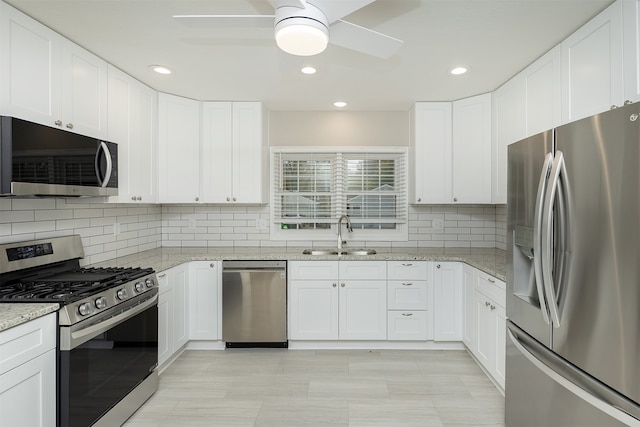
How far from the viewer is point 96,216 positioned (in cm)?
300

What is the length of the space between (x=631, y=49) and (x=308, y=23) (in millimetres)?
1544

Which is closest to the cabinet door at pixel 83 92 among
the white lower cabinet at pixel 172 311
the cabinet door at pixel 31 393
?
the white lower cabinet at pixel 172 311

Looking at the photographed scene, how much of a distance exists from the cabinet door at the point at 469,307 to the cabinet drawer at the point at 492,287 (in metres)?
0.13

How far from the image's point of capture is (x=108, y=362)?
6.74 ft

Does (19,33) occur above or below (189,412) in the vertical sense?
above

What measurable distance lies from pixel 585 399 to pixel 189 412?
225 centimetres

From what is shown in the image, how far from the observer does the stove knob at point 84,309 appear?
1839mm

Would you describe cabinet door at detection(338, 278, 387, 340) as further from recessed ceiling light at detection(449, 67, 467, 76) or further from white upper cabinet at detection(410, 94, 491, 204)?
recessed ceiling light at detection(449, 67, 467, 76)

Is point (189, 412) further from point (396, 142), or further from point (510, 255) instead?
point (396, 142)

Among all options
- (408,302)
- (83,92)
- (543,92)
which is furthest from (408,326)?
(83,92)

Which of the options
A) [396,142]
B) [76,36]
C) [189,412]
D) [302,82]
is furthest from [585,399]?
[76,36]

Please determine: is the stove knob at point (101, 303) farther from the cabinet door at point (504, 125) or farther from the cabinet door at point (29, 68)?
the cabinet door at point (504, 125)

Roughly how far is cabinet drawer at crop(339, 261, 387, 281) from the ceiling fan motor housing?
225 cm

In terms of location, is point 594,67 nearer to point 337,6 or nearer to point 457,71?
point 457,71
